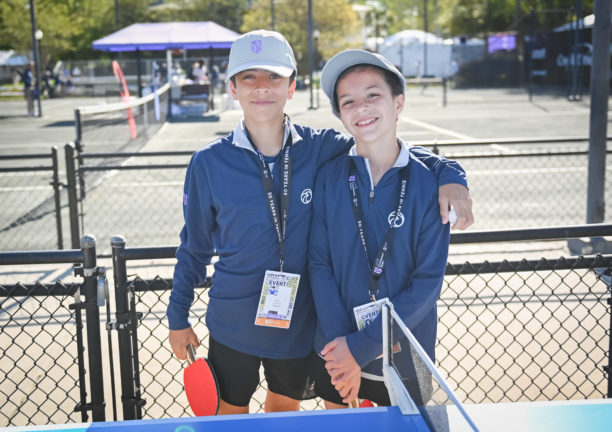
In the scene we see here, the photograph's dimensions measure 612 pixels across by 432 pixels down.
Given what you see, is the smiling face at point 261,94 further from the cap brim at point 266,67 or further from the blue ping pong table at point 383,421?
the blue ping pong table at point 383,421

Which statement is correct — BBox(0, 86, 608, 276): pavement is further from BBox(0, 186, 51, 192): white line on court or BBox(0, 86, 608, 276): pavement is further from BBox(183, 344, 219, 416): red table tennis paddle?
BBox(183, 344, 219, 416): red table tennis paddle

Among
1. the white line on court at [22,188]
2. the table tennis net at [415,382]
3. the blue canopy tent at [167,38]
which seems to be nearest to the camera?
the table tennis net at [415,382]

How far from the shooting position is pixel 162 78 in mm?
33000

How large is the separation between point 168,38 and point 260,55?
82.4 ft

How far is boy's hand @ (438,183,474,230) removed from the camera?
2400mm

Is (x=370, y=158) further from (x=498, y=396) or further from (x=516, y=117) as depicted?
(x=516, y=117)

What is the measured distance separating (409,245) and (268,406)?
1.04 meters

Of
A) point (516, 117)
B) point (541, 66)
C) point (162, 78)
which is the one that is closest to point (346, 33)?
point (541, 66)

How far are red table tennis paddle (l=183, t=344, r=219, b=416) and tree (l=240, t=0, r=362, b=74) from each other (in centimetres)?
4818

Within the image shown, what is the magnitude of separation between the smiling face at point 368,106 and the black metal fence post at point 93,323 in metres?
1.27

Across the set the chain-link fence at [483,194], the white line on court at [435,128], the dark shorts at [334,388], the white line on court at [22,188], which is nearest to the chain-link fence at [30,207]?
the white line on court at [22,188]

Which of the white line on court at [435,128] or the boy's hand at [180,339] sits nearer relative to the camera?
the boy's hand at [180,339]

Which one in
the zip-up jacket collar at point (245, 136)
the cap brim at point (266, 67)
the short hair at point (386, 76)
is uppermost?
the cap brim at point (266, 67)

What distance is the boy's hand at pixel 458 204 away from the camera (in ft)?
7.88
